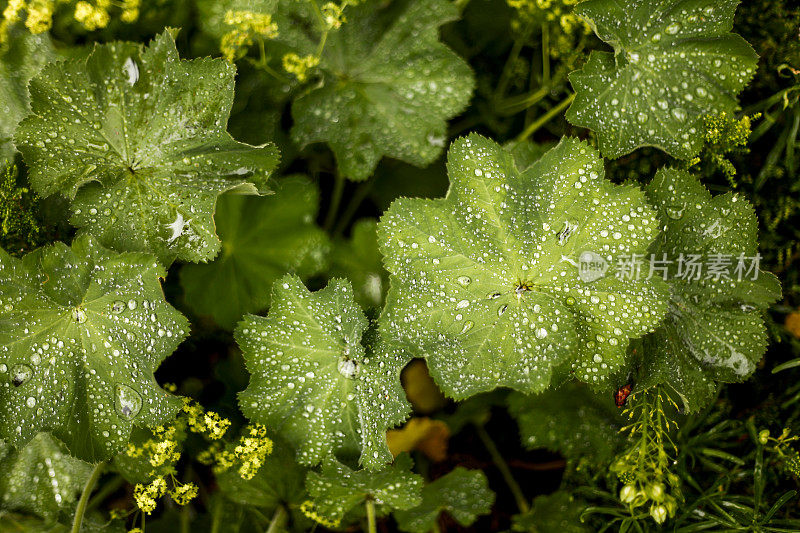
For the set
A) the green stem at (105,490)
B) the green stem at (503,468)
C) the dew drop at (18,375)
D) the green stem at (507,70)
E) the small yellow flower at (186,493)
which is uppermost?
the green stem at (507,70)

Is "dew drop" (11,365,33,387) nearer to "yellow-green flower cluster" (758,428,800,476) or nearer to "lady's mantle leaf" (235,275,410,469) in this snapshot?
"lady's mantle leaf" (235,275,410,469)

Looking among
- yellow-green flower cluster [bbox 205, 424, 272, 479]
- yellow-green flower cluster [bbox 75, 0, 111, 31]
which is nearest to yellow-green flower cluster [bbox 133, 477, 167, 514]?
yellow-green flower cluster [bbox 205, 424, 272, 479]

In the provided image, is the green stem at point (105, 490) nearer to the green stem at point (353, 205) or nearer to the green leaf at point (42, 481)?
the green leaf at point (42, 481)

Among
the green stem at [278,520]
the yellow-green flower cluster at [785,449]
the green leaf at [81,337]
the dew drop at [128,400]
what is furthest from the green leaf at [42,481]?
the yellow-green flower cluster at [785,449]

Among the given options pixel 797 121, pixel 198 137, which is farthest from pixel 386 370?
pixel 797 121

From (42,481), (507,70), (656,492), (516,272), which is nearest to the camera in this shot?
(656,492)

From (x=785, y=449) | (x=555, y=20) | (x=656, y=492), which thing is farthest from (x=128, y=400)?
(x=785, y=449)

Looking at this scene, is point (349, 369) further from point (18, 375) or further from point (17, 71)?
point (17, 71)
